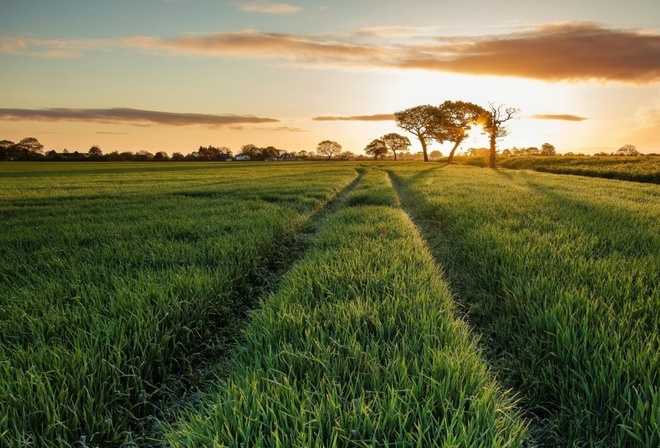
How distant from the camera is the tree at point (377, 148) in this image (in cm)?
13550

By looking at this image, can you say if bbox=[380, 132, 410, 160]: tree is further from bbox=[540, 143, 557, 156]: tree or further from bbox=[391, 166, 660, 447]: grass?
bbox=[391, 166, 660, 447]: grass

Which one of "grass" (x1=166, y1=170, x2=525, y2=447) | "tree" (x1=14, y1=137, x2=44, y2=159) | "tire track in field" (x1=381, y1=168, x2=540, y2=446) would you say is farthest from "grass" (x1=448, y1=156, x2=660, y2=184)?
"tree" (x1=14, y1=137, x2=44, y2=159)


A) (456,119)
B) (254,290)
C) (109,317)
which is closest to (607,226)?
(254,290)

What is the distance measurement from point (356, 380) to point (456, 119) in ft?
237

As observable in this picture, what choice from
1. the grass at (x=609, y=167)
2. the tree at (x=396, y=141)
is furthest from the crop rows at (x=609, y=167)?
the tree at (x=396, y=141)

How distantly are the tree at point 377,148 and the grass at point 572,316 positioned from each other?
431 ft

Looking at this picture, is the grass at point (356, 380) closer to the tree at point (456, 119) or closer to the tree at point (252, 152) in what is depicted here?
the tree at point (456, 119)

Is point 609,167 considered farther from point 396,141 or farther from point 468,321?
point 396,141

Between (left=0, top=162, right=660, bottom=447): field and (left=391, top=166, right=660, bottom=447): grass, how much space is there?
A: 2 cm

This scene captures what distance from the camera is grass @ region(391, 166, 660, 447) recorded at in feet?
8.19

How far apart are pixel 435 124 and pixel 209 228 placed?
2699 inches

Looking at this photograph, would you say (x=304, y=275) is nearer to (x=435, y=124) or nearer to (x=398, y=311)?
(x=398, y=311)

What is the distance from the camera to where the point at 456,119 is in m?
67.1

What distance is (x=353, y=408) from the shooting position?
2.09 metres
